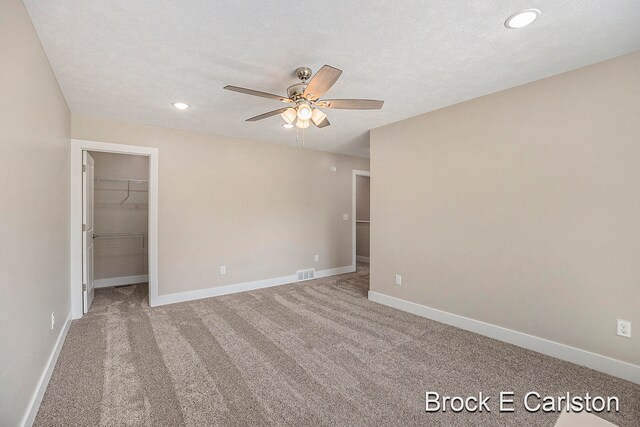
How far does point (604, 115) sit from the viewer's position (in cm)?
226

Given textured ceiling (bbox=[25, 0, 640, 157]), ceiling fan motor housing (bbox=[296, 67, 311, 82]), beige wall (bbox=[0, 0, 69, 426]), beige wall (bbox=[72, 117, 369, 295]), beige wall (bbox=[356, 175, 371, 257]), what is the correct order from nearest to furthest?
beige wall (bbox=[0, 0, 69, 426]) → textured ceiling (bbox=[25, 0, 640, 157]) → ceiling fan motor housing (bbox=[296, 67, 311, 82]) → beige wall (bbox=[72, 117, 369, 295]) → beige wall (bbox=[356, 175, 371, 257])

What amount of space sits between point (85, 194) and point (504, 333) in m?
4.90

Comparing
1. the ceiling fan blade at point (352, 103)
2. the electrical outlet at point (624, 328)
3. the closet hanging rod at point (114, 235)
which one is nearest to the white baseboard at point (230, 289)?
the closet hanging rod at point (114, 235)

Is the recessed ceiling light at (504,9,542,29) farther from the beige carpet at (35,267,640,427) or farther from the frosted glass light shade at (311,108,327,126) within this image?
the beige carpet at (35,267,640,427)

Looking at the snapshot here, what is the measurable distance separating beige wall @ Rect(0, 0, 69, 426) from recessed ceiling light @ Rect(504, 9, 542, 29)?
8.72 feet

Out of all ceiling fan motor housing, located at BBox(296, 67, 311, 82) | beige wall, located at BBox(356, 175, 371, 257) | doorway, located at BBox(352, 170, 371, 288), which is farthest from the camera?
beige wall, located at BBox(356, 175, 371, 257)

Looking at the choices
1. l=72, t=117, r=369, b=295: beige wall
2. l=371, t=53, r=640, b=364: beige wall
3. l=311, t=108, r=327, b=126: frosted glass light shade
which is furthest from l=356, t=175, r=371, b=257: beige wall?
l=311, t=108, r=327, b=126: frosted glass light shade

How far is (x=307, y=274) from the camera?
17.5 ft

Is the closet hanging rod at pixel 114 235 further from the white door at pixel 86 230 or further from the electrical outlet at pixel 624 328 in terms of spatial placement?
the electrical outlet at pixel 624 328

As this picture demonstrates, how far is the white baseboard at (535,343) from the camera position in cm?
219

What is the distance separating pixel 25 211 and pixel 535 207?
379 cm

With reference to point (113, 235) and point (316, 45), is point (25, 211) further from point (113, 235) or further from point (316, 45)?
point (113, 235)

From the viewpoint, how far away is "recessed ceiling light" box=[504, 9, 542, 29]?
1684 mm

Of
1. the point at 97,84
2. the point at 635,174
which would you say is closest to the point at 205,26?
the point at 97,84
